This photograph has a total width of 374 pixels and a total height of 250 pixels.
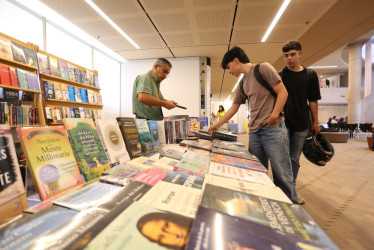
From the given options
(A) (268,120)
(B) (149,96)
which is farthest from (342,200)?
(B) (149,96)

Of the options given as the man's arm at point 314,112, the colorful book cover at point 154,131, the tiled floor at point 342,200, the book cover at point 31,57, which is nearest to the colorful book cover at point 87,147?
the colorful book cover at point 154,131

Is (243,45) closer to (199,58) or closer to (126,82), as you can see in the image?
(199,58)

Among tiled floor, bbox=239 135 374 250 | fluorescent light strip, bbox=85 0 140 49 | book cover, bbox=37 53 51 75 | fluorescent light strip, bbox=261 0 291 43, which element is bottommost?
tiled floor, bbox=239 135 374 250

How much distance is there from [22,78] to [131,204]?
308 centimetres

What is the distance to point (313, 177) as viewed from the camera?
2.96 m

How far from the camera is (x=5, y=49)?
238cm

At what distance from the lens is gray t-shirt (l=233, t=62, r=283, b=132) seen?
135 cm

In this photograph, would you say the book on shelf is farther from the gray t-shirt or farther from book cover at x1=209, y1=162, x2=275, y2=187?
book cover at x1=209, y1=162, x2=275, y2=187

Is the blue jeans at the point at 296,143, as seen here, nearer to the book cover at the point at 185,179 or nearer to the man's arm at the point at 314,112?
the man's arm at the point at 314,112

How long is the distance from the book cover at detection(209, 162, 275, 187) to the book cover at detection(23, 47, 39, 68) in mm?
3173

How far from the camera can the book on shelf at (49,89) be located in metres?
3.01

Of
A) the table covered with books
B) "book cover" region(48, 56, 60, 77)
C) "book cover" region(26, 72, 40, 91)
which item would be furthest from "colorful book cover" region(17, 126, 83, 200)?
"book cover" region(48, 56, 60, 77)

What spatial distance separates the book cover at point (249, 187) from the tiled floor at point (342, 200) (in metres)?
1.13

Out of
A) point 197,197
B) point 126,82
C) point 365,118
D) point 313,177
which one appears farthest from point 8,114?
point 365,118
